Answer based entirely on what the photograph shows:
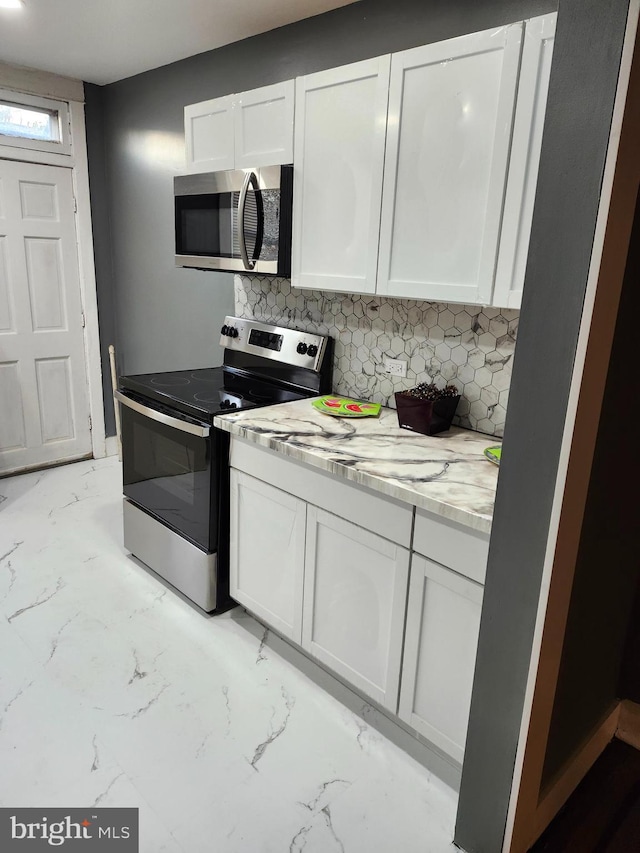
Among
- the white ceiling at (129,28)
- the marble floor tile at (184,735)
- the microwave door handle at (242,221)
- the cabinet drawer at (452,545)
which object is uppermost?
the white ceiling at (129,28)

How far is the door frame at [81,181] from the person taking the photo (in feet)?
Answer: 11.1

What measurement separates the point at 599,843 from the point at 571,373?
1.32 meters

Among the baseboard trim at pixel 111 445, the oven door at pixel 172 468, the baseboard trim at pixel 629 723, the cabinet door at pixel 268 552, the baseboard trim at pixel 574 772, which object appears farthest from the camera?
the baseboard trim at pixel 111 445

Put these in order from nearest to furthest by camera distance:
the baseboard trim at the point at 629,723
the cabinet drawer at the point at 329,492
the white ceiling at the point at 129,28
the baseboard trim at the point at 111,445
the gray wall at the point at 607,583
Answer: the gray wall at the point at 607,583 < the cabinet drawer at the point at 329,492 < the baseboard trim at the point at 629,723 < the white ceiling at the point at 129,28 < the baseboard trim at the point at 111,445

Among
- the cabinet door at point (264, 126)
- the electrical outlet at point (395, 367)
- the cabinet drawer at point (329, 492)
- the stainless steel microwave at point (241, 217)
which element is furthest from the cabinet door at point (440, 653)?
the cabinet door at point (264, 126)

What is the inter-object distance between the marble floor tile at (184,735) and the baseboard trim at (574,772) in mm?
242

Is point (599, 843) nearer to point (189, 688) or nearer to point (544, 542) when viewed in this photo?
point (544, 542)

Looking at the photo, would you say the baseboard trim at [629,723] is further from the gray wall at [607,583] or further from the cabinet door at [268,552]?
the cabinet door at [268,552]

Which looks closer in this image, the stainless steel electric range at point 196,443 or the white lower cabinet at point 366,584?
the white lower cabinet at point 366,584

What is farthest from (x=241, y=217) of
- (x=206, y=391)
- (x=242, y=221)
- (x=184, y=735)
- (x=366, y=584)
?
(x=184, y=735)

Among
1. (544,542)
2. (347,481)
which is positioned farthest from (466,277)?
(544,542)

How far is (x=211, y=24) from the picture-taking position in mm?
2576

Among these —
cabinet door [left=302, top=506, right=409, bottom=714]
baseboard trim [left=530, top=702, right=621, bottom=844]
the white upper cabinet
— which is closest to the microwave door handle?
the white upper cabinet

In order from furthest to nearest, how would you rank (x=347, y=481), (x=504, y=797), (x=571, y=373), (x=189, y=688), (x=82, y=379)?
1. (x=82, y=379)
2. (x=189, y=688)
3. (x=347, y=481)
4. (x=504, y=797)
5. (x=571, y=373)
